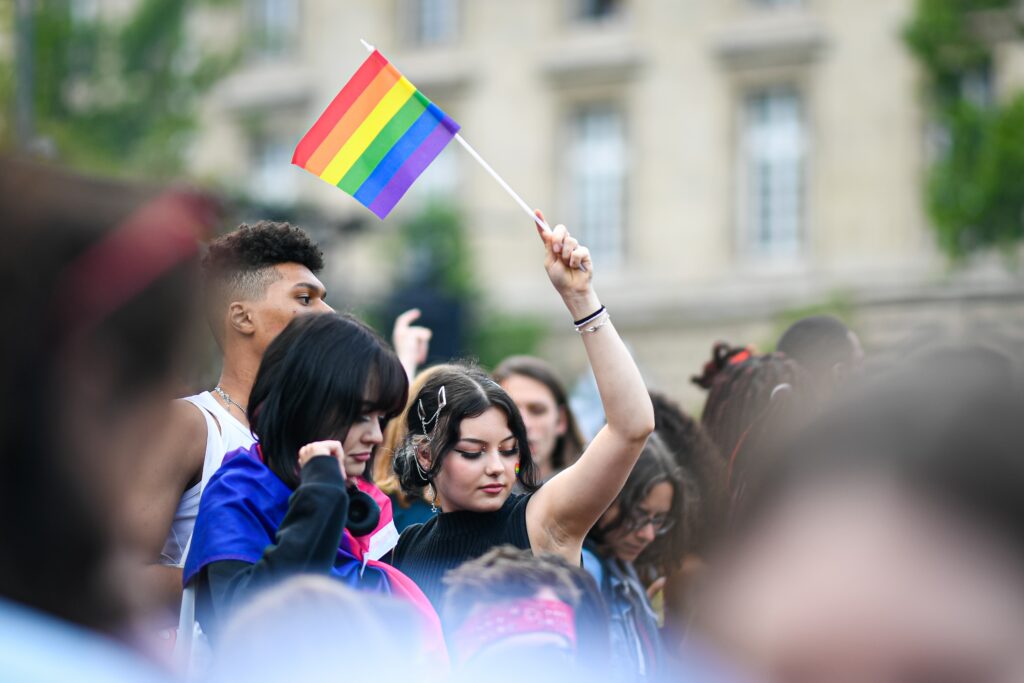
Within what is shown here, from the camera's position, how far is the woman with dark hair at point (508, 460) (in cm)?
314

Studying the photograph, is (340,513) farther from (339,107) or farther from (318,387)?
(339,107)

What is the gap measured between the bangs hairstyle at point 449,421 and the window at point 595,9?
77.3 feet

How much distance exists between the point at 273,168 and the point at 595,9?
710 cm

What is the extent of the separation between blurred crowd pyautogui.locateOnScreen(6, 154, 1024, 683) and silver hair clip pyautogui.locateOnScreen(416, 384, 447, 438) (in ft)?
1.44

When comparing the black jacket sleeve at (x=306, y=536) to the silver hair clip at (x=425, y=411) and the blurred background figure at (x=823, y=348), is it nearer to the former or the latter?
the silver hair clip at (x=425, y=411)

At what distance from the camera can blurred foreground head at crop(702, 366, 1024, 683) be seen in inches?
47.6

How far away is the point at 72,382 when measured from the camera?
152 centimetres

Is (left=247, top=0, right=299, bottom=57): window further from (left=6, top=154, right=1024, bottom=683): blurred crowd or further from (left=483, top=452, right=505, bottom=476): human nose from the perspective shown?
(left=6, top=154, right=1024, bottom=683): blurred crowd

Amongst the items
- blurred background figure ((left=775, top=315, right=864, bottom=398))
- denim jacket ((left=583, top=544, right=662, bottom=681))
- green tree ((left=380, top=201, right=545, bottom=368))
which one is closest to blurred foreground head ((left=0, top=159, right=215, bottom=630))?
denim jacket ((left=583, top=544, right=662, bottom=681))

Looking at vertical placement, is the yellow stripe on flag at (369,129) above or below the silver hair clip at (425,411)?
above

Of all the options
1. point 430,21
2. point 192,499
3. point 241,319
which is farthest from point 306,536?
point 430,21

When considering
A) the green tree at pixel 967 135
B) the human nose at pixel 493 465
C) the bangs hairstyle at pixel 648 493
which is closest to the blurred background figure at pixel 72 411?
the human nose at pixel 493 465

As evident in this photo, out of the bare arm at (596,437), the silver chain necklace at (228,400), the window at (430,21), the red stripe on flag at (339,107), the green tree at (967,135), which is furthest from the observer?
the window at (430,21)

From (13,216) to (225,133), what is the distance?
28.8 meters
